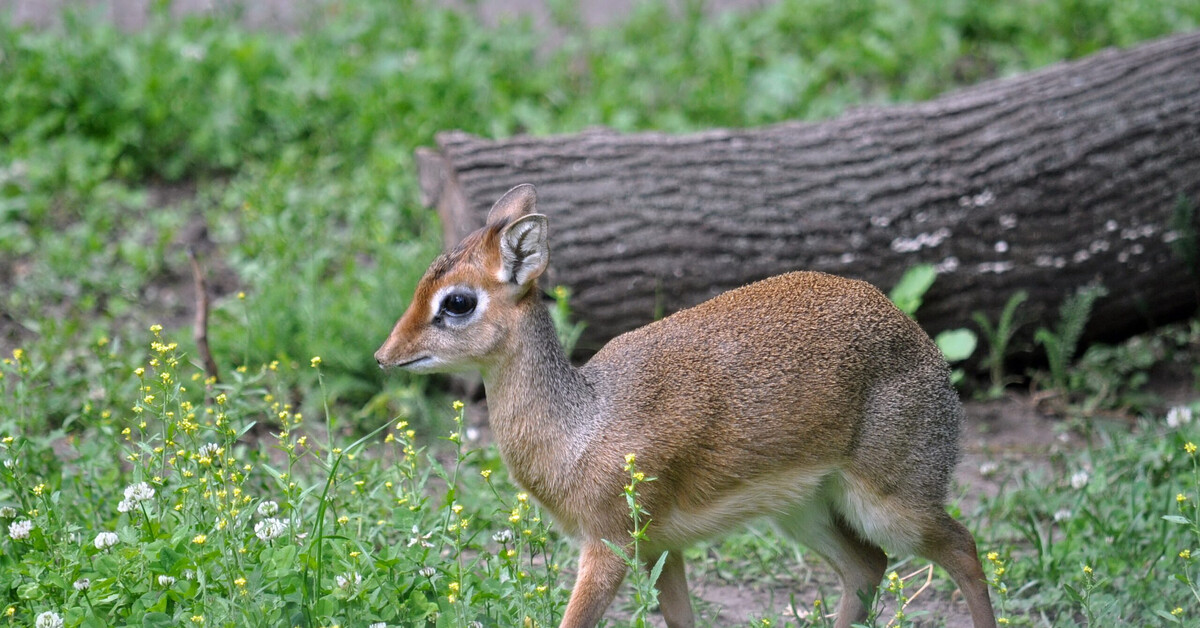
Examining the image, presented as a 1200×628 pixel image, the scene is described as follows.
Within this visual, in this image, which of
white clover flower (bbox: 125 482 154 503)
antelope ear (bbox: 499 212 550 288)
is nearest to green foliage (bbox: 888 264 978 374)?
antelope ear (bbox: 499 212 550 288)

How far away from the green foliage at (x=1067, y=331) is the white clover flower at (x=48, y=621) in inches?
178

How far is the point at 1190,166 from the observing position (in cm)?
616

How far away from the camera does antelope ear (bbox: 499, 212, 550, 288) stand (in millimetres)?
3748

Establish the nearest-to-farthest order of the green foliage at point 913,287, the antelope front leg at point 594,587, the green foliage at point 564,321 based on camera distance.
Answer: the antelope front leg at point 594,587 < the green foliage at point 564,321 < the green foliage at point 913,287

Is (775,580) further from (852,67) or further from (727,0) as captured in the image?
(727,0)

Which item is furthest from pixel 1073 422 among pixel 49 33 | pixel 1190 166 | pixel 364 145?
pixel 49 33

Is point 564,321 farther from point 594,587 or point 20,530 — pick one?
point 20,530

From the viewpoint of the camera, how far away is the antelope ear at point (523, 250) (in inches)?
148

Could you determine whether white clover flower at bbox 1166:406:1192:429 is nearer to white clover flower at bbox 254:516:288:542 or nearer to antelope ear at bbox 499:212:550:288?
antelope ear at bbox 499:212:550:288

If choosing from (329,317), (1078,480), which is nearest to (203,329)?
(329,317)

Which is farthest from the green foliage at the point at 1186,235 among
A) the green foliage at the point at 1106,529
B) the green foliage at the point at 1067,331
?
the green foliage at the point at 1106,529

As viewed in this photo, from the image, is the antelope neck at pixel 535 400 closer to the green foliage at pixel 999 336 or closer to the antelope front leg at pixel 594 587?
the antelope front leg at pixel 594 587

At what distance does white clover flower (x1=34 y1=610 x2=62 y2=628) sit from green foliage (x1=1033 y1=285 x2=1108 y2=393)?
178 inches

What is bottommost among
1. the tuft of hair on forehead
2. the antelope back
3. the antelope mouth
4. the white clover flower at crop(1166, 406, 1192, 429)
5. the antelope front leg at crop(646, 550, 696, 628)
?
the white clover flower at crop(1166, 406, 1192, 429)
